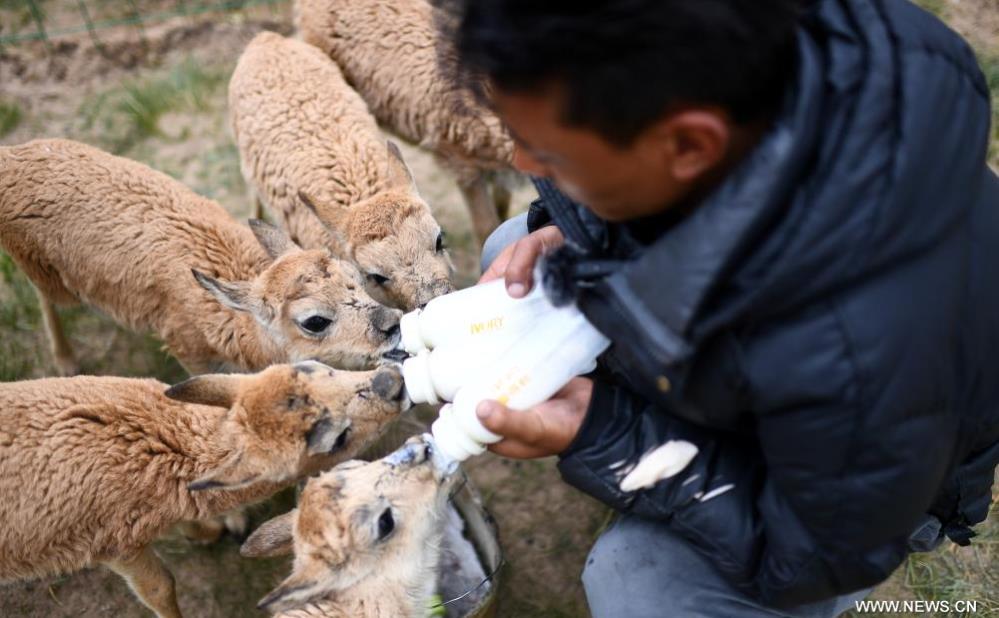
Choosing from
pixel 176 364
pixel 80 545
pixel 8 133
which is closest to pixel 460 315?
pixel 80 545

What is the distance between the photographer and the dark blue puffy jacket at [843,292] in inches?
67.2

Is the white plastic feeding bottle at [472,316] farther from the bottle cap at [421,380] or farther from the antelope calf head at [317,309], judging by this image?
the antelope calf head at [317,309]

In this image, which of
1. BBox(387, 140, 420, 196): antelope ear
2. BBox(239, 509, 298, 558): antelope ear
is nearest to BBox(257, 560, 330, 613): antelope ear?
BBox(239, 509, 298, 558): antelope ear

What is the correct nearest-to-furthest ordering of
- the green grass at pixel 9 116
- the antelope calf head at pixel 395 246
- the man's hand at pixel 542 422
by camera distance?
the man's hand at pixel 542 422 < the antelope calf head at pixel 395 246 < the green grass at pixel 9 116

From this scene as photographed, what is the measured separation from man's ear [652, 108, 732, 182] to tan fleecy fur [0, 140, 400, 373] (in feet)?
7.67

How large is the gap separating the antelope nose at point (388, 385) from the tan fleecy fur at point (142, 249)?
2.03ft

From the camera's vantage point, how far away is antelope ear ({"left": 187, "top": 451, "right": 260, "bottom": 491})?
2969 millimetres

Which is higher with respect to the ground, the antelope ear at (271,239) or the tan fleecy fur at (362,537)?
the antelope ear at (271,239)

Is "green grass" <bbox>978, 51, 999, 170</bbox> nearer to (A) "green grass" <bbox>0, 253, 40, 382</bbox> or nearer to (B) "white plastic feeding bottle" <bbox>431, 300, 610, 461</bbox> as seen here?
(B) "white plastic feeding bottle" <bbox>431, 300, 610, 461</bbox>

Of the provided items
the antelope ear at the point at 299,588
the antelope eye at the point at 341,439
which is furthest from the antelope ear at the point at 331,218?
the antelope ear at the point at 299,588

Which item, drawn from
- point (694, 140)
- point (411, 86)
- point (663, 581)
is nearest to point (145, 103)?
point (411, 86)

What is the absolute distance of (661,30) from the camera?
1477 mm

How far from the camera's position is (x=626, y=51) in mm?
1501

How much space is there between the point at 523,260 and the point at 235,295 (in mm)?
1814
